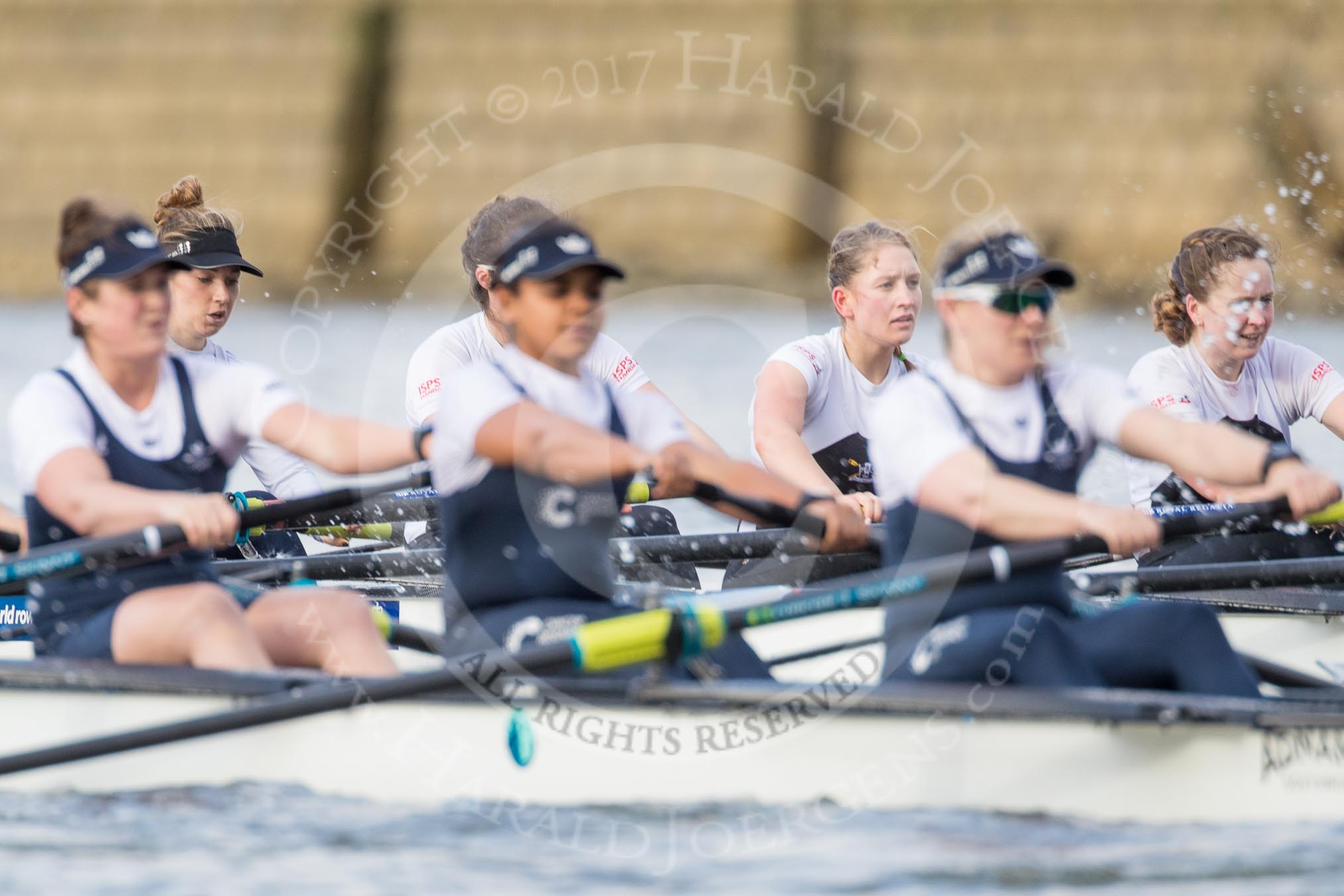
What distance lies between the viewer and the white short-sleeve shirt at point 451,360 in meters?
6.51

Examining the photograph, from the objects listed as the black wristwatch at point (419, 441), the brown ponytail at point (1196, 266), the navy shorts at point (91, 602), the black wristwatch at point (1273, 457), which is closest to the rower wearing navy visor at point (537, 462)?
the black wristwatch at point (419, 441)

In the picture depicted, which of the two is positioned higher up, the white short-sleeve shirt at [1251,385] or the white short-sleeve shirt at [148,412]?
the white short-sleeve shirt at [1251,385]

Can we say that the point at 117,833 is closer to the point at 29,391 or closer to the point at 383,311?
the point at 29,391

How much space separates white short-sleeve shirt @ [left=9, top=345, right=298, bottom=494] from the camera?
443 centimetres

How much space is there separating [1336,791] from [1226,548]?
2516 mm

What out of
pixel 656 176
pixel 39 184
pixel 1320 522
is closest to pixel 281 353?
pixel 656 176

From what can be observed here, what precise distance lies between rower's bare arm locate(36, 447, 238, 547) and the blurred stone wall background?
689 inches

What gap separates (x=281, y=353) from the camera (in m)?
20.8

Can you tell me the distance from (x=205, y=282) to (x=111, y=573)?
2.13m

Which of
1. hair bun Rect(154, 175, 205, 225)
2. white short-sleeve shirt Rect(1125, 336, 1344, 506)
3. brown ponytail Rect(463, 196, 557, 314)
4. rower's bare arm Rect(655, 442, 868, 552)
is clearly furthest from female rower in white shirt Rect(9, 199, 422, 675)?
white short-sleeve shirt Rect(1125, 336, 1344, 506)

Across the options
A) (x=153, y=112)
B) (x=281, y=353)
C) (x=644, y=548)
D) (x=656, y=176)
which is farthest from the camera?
(x=153, y=112)

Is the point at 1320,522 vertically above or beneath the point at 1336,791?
above

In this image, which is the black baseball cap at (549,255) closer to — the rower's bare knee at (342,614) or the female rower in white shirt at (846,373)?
the rower's bare knee at (342,614)

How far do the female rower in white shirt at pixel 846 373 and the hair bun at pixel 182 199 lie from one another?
90.8 inches
